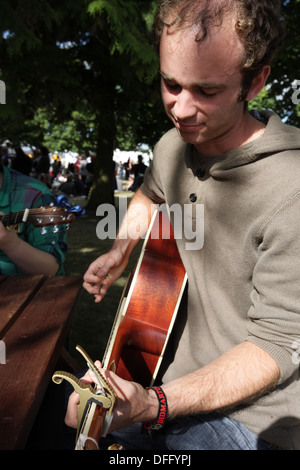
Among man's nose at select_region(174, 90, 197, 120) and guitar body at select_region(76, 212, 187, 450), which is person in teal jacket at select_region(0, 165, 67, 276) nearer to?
guitar body at select_region(76, 212, 187, 450)

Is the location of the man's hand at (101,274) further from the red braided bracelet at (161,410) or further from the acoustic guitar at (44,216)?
the red braided bracelet at (161,410)

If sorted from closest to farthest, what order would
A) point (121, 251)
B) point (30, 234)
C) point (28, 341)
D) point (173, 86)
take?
point (173, 86) → point (28, 341) → point (121, 251) → point (30, 234)

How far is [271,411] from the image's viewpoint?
4.36ft

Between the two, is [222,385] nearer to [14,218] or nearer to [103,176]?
[14,218]

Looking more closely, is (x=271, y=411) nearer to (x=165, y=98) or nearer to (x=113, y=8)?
(x=165, y=98)

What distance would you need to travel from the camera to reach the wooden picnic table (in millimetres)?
1099

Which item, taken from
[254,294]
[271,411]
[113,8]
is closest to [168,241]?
[254,294]

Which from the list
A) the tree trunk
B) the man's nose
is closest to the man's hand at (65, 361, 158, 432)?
the man's nose

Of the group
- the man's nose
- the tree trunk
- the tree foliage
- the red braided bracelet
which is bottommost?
the red braided bracelet

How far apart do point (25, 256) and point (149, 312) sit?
81 cm

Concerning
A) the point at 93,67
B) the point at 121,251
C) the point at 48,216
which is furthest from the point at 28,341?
the point at 93,67

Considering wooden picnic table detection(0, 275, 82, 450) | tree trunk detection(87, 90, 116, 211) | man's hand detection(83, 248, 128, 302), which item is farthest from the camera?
tree trunk detection(87, 90, 116, 211)

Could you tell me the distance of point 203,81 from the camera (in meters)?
1.25
